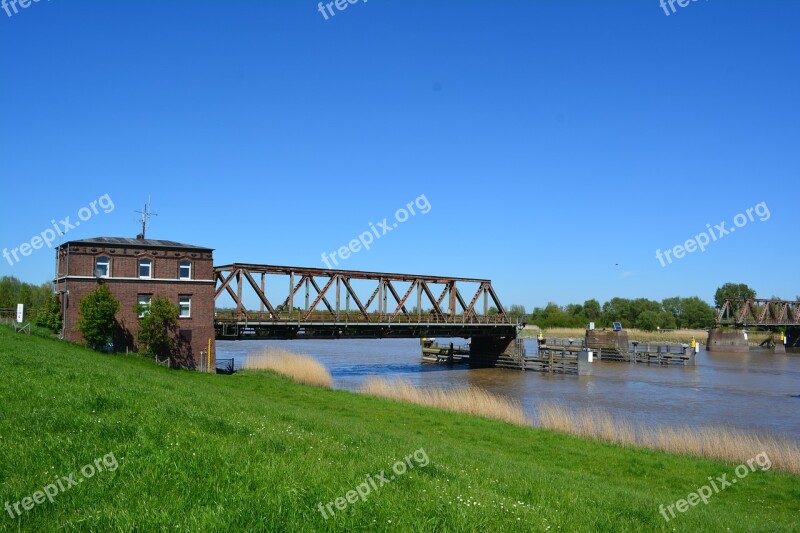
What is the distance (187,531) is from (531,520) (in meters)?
3.94

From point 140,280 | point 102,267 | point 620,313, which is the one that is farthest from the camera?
point 620,313

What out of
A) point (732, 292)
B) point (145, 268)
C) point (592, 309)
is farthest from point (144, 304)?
point (732, 292)

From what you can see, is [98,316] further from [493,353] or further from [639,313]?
[639,313]

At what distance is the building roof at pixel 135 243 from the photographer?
40.2 metres

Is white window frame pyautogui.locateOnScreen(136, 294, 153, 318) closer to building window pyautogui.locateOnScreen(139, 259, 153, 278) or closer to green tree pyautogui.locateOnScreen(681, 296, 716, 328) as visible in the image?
building window pyautogui.locateOnScreen(139, 259, 153, 278)

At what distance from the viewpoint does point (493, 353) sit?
224 feet

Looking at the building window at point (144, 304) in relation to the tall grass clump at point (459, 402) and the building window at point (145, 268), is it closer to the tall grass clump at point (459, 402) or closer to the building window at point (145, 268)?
the building window at point (145, 268)

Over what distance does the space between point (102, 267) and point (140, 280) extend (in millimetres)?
2411

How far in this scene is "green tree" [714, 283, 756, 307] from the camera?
175500 millimetres

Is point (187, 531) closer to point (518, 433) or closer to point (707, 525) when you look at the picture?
point (707, 525)

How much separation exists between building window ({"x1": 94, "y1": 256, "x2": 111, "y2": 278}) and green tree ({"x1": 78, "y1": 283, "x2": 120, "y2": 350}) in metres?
1.17

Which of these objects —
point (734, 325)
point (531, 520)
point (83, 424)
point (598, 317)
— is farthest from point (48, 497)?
point (598, 317)

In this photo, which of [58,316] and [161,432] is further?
[58,316]

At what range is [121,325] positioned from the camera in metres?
40.6
